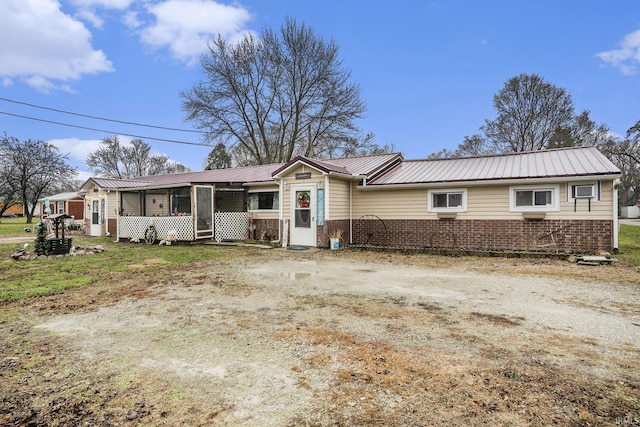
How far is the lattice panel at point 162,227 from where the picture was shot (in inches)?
618

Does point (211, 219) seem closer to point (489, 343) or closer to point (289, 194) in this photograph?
point (289, 194)

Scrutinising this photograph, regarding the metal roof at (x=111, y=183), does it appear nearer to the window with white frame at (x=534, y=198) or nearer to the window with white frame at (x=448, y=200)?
the window with white frame at (x=448, y=200)

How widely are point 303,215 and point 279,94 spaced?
1810cm

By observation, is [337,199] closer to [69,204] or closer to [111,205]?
[111,205]

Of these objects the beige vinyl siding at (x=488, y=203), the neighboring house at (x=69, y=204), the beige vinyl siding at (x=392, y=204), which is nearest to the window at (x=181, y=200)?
the beige vinyl siding at (x=392, y=204)

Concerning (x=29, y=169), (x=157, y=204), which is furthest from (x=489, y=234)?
(x=29, y=169)

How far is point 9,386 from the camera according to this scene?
2.94 metres

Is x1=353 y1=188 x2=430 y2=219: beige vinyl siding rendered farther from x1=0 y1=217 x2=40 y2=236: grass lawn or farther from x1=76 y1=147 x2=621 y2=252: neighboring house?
x1=0 y1=217 x2=40 y2=236: grass lawn

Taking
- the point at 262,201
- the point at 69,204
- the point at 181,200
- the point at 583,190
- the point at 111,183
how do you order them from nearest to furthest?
the point at 583,190, the point at 262,201, the point at 181,200, the point at 111,183, the point at 69,204

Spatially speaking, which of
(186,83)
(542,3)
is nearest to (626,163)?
(542,3)

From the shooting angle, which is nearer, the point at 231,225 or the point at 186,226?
the point at 186,226

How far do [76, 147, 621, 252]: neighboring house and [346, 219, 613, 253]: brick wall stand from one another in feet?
0.10

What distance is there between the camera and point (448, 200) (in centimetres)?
1291

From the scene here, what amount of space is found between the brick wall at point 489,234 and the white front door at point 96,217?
16.3 metres
